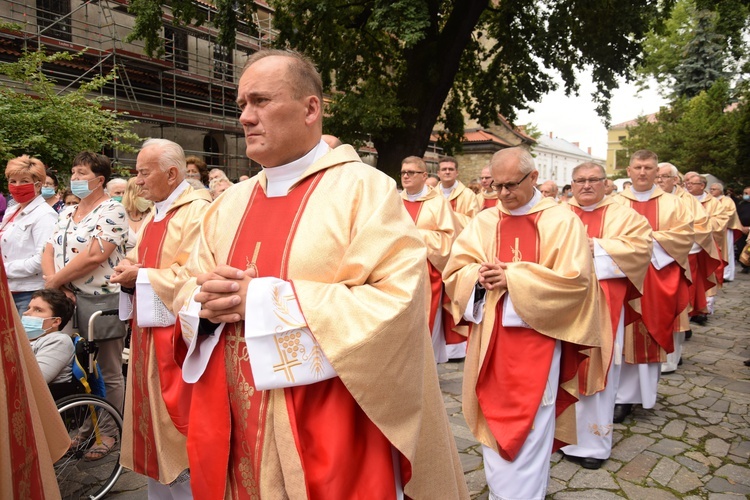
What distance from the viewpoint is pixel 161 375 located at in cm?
331

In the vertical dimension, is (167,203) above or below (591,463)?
above

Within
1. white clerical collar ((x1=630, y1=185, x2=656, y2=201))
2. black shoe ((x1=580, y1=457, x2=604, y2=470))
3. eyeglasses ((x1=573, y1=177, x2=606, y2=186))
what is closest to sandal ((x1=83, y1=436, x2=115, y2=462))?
black shoe ((x1=580, y1=457, x2=604, y2=470))

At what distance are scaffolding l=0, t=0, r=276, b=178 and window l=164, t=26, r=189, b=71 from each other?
0.10 feet

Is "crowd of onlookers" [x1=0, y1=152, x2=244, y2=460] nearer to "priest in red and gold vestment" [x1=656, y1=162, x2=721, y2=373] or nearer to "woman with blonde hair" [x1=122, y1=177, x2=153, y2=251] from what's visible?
"woman with blonde hair" [x1=122, y1=177, x2=153, y2=251]

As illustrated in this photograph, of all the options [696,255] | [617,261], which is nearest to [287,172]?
[617,261]

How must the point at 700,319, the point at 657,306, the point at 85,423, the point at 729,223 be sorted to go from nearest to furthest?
the point at 85,423 → the point at 657,306 → the point at 700,319 → the point at 729,223

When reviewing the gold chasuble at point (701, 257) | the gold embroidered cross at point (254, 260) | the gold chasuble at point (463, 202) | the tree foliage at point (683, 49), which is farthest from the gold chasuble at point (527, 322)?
the tree foliage at point (683, 49)

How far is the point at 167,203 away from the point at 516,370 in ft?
7.86

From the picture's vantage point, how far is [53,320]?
12.7 ft

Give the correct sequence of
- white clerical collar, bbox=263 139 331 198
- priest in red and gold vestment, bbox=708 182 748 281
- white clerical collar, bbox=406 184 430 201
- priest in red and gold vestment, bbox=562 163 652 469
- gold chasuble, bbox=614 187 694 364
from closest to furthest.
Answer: white clerical collar, bbox=263 139 331 198, priest in red and gold vestment, bbox=562 163 652 469, gold chasuble, bbox=614 187 694 364, white clerical collar, bbox=406 184 430 201, priest in red and gold vestment, bbox=708 182 748 281

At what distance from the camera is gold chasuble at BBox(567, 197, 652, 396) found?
4.25 meters

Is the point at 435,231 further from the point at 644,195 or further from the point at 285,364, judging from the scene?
the point at 285,364

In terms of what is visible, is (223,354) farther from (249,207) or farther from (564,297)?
(564,297)

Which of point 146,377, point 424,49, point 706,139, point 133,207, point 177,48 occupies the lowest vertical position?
point 146,377
